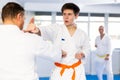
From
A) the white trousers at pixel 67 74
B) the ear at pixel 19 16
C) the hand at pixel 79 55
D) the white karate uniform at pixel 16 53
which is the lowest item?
the white trousers at pixel 67 74

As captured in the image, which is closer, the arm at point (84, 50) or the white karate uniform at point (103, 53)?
the arm at point (84, 50)

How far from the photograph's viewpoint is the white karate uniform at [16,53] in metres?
2.02

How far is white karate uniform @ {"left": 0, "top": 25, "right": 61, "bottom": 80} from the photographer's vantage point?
202cm

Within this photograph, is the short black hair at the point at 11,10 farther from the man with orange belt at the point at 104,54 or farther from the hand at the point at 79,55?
the man with orange belt at the point at 104,54

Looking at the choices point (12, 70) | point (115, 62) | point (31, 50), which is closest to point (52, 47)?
point (31, 50)

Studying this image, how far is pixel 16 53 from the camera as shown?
79.4 inches

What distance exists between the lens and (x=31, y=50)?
2053 millimetres

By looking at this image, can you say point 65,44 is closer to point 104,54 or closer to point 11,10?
point 11,10

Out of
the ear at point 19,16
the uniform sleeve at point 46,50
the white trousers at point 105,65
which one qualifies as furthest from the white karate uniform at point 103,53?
the ear at point 19,16

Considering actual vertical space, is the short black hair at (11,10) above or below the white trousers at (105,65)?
above

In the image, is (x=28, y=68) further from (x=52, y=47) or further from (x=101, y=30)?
(x=101, y=30)

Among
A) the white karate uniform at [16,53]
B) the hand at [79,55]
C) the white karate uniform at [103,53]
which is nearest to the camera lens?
the white karate uniform at [16,53]

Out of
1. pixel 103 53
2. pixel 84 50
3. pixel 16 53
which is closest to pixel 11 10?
pixel 16 53

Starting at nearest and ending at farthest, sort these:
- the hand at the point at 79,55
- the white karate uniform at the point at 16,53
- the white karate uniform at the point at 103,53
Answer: the white karate uniform at the point at 16,53 → the hand at the point at 79,55 → the white karate uniform at the point at 103,53
